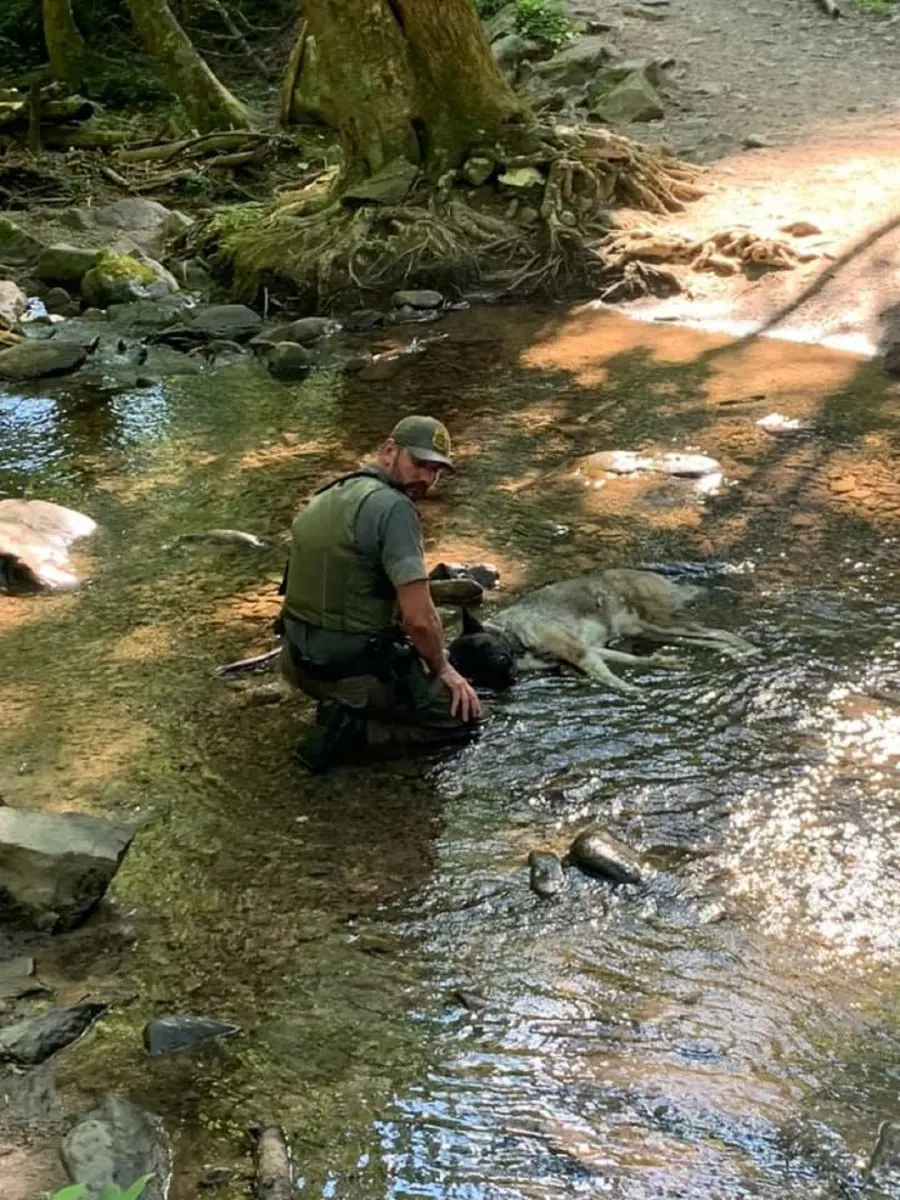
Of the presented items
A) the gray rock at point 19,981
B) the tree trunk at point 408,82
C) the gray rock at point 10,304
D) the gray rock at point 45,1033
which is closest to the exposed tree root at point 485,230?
the tree trunk at point 408,82

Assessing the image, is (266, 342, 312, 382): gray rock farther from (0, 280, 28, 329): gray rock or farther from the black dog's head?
the black dog's head

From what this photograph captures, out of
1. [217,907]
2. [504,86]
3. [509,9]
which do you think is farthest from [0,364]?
[509,9]

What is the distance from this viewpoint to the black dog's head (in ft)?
20.7

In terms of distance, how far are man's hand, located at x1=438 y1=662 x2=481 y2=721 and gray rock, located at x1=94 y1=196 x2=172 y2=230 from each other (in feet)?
42.2

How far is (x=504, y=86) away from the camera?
48.6ft

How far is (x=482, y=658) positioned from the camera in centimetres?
631

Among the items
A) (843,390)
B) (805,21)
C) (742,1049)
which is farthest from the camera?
(805,21)

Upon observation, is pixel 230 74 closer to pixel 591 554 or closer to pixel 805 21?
pixel 805 21

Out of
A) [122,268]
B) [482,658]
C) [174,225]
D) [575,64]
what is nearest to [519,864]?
[482,658]

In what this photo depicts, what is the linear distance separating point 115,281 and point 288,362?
350 cm

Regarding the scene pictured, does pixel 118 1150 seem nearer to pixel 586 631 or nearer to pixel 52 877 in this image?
pixel 52 877

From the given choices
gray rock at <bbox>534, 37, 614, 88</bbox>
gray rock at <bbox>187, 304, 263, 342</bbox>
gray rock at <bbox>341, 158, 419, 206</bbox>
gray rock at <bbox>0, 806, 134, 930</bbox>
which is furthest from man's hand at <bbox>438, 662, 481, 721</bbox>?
gray rock at <bbox>534, 37, 614, 88</bbox>

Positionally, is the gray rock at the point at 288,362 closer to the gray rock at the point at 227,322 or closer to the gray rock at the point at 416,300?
the gray rock at the point at 227,322

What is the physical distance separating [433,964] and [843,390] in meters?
7.16
